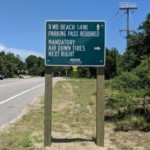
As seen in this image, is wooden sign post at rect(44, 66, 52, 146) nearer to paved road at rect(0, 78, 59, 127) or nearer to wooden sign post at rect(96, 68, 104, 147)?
wooden sign post at rect(96, 68, 104, 147)

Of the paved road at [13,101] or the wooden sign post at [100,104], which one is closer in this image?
the wooden sign post at [100,104]


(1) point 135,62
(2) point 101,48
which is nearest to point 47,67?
(2) point 101,48

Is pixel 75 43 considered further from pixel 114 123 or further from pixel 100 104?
pixel 114 123

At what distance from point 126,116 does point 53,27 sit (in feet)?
17.4

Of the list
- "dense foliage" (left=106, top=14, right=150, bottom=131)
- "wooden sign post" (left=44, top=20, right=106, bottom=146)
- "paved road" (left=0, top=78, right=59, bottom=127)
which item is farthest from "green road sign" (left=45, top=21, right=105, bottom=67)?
"paved road" (left=0, top=78, right=59, bottom=127)

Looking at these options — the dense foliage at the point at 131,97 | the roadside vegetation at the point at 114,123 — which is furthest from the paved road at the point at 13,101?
the dense foliage at the point at 131,97

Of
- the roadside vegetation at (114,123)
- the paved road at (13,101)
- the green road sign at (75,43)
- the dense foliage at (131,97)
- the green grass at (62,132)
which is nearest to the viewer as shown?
the green road sign at (75,43)

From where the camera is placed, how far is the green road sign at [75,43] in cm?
917

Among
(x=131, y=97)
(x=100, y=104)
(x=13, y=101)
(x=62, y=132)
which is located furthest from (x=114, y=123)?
(x=13, y=101)

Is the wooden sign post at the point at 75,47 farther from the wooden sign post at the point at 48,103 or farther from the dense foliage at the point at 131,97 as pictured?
the dense foliage at the point at 131,97

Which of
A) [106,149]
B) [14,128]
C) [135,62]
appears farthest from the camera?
[135,62]

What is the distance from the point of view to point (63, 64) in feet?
30.3

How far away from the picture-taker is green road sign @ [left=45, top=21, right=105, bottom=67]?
30.1 ft

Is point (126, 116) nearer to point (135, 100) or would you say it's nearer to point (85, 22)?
point (135, 100)
